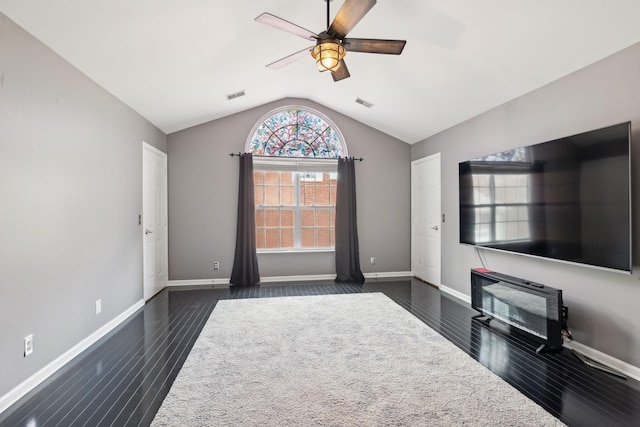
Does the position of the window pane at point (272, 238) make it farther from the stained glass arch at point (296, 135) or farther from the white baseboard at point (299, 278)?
the stained glass arch at point (296, 135)

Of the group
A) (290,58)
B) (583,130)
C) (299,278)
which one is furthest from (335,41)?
(299,278)

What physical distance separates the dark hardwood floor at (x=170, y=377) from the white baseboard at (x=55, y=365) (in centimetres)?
5

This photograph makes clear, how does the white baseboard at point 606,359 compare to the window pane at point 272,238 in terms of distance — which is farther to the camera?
the window pane at point 272,238

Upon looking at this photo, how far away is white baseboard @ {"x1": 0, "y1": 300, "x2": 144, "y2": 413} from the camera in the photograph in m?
1.95

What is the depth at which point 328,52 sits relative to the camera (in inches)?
90.7

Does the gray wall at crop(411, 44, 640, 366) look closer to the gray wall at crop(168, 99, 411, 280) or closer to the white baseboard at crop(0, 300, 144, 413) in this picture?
the gray wall at crop(168, 99, 411, 280)

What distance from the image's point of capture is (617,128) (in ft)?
7.34

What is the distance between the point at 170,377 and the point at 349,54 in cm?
338

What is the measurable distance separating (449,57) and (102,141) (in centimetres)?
350

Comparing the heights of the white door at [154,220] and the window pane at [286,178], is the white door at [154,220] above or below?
below

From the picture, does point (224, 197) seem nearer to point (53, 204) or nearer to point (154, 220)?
point (154, 220)

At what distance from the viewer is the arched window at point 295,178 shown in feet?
17.2

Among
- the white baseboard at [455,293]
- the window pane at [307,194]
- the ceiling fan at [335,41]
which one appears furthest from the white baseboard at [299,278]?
the ceiling fan at [335,41]

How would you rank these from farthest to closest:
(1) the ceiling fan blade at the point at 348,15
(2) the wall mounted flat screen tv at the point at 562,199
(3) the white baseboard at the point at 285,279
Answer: (3) the white baseboard at the point at 285,279 → (2) the wall mounted flat screen tv at the point at 562,199 → (1) the ceiling fan blade at the point at 348,15
